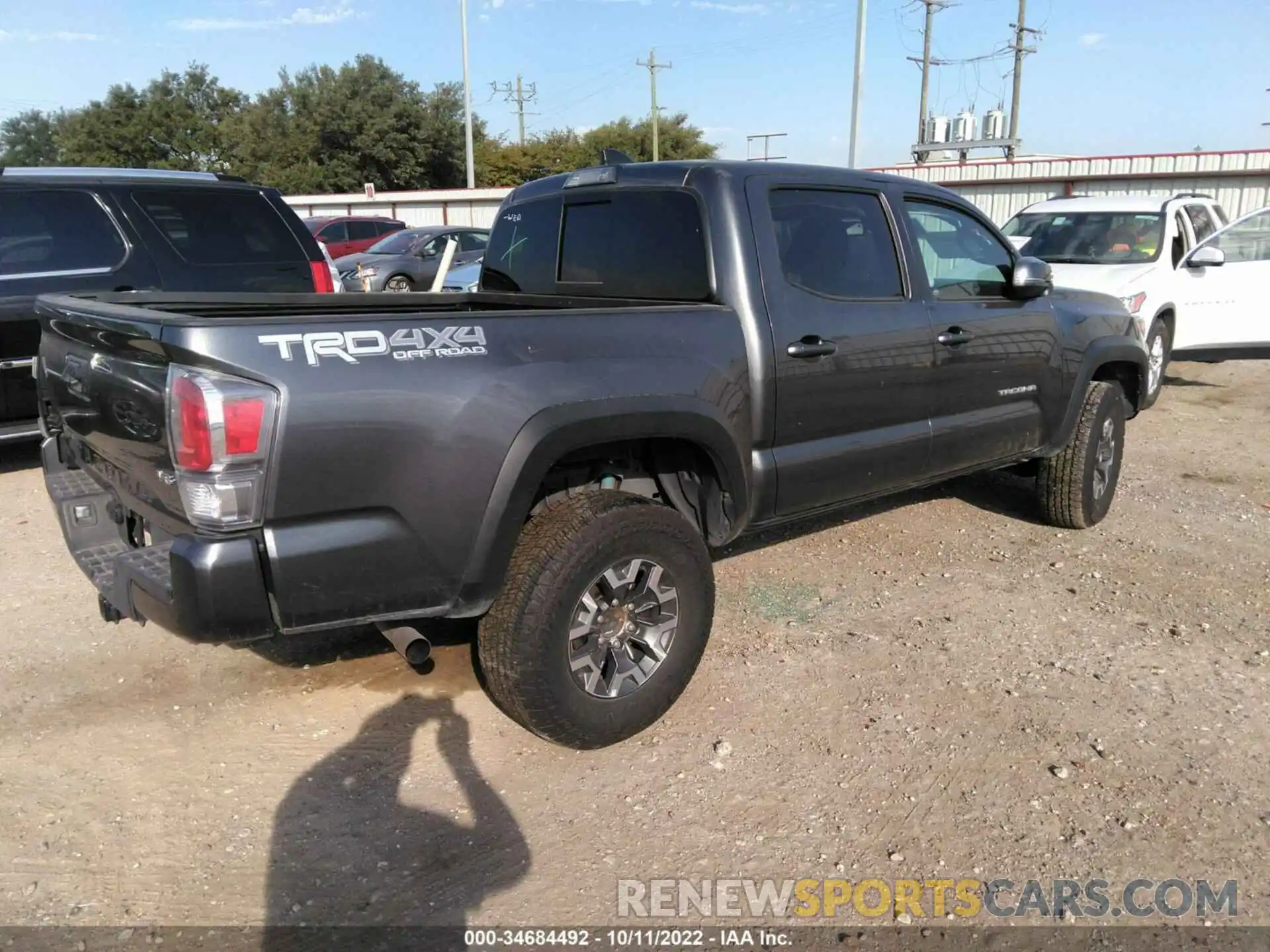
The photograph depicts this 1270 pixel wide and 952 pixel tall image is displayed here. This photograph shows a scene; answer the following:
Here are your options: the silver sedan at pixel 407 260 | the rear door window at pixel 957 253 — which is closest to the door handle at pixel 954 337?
the rear door window at pixel 957 253

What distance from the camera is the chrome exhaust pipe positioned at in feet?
9.17

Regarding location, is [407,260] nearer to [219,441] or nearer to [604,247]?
[604,247]

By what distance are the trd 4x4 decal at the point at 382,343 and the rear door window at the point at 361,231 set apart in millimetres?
19990

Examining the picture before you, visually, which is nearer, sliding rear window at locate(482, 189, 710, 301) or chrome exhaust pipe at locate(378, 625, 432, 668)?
chrome exhaust pipe at locate(378, 625, 432, 668)

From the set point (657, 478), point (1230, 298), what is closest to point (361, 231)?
point (1230, 298)

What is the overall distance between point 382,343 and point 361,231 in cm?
2046

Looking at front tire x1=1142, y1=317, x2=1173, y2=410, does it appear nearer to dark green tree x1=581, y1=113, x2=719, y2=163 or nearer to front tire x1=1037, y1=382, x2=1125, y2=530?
front tire x1=1037, y1=382, x2=1125, y2=530

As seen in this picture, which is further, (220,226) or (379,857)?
(220,226)

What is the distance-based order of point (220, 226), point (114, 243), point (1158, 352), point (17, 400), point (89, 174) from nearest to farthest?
point (17, 400)
point (114, 243)
point (89, 174)
point (220, 226)
point (1158, 352)

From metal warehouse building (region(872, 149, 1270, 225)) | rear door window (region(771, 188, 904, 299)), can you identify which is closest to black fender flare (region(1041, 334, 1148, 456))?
rear door window (region(771, 188, 904, 299))

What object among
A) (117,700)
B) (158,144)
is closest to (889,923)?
(117,700)

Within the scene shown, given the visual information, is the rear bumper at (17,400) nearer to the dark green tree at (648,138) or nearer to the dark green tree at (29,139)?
the dark green tree at (648,138)

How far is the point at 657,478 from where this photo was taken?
141 inches

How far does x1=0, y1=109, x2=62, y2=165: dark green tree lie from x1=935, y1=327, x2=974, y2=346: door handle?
8122 cm
